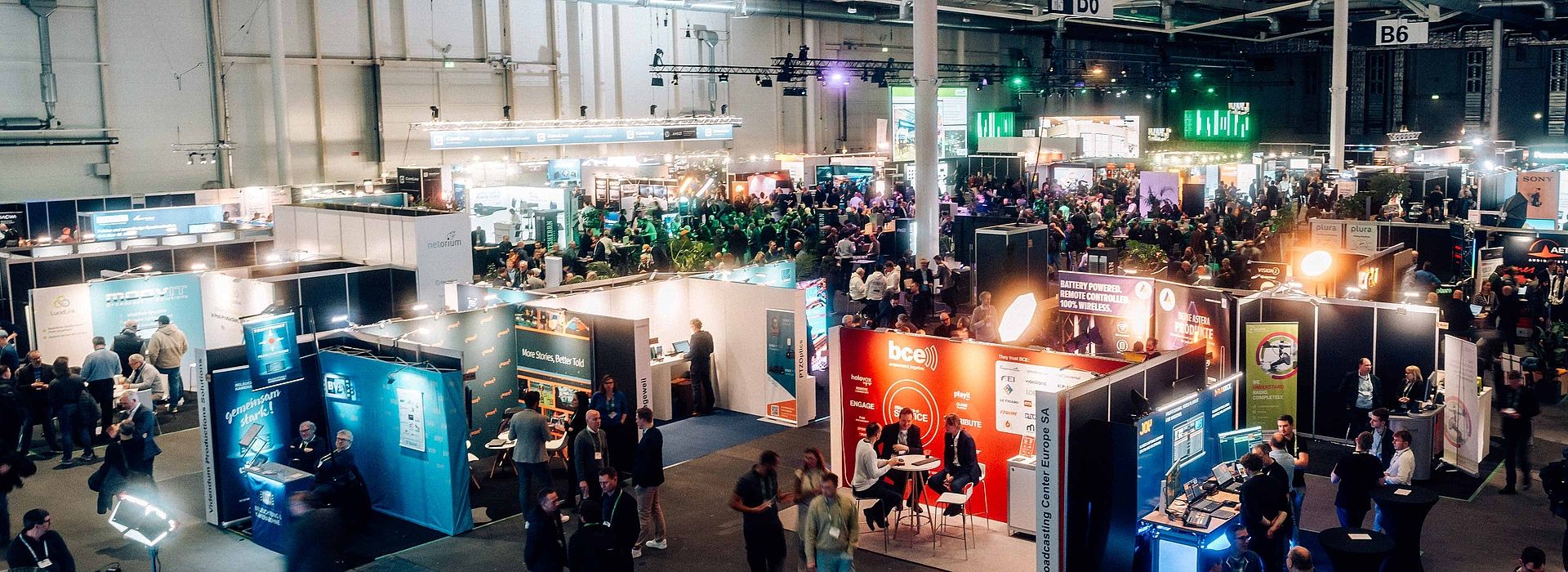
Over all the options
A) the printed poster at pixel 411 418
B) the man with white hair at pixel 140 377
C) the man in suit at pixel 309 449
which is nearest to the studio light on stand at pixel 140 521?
the man in suit at pixel 309 449

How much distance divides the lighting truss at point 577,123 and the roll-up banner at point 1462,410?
61.8 feet

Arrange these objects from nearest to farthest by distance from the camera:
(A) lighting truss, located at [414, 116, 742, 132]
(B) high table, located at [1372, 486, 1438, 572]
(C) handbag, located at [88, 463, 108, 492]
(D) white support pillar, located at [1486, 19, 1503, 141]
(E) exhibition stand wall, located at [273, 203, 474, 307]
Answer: (B) high table, located at [1372, 486, 1438, 572] → (C) handbag, located at [88, 463, 108, 492] → (E) exhibition stand wall, located at [273, 203, 474, 307] → (A) lighting truss, located at [414, 116, 742, 132] → (D) white support pillar, located at [1486, 19, 1503, 141]

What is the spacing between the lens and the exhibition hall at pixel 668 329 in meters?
8.58

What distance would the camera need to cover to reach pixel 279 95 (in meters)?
23.1

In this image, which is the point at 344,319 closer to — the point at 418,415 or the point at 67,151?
the point at 418,415

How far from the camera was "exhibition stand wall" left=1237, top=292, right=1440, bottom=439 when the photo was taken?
1153 cm

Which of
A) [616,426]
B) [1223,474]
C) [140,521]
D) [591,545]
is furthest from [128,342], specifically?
[1223,474]

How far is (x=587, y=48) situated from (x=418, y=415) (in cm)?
2115

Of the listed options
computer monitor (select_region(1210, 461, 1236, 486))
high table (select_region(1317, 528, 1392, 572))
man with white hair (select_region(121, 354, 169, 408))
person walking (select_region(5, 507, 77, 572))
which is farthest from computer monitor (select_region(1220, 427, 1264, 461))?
man with white hair (select_region(121, 354, 169, 408))

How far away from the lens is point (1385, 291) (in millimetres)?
15977

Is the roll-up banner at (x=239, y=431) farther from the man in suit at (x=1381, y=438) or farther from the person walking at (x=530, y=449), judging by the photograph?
the man in suit at (x=1381, y=438)

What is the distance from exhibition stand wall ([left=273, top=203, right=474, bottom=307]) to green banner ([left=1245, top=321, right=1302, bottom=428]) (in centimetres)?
920

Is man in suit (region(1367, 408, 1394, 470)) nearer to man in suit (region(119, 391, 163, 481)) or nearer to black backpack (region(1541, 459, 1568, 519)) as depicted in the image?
black backpack (region(1541, 459, 1568, 519))

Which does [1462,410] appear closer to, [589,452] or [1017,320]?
[1017,320]
